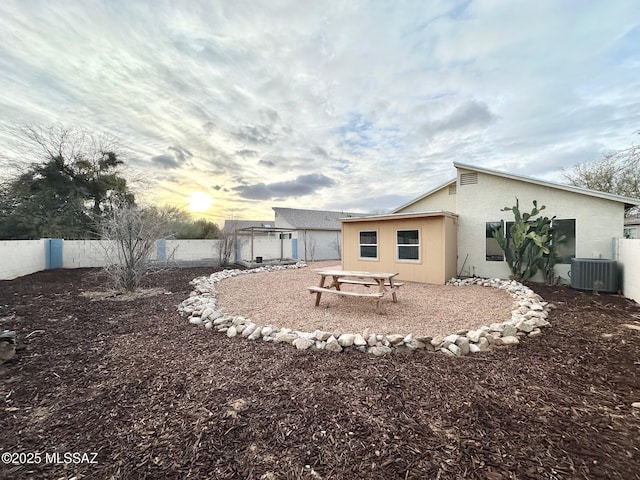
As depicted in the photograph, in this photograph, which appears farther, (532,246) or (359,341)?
(532,246)

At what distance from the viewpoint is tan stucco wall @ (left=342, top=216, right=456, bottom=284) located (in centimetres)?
812

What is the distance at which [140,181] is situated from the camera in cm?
1609

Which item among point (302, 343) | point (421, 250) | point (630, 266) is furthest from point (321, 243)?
point (302, 343)

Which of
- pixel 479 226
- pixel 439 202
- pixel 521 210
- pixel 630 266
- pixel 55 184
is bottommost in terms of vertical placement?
pixel 630 266

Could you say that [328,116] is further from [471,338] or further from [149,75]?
[471,338]

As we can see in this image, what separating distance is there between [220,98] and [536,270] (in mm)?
10432

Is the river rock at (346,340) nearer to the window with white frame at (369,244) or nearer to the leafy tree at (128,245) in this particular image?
the leafy tree at (128,245)

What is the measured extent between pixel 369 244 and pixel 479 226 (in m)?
3.66

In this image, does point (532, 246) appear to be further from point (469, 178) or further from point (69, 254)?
point (69, 254)

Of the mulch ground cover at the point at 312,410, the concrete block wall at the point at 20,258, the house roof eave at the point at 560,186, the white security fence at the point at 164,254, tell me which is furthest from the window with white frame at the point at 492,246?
the concrete block wall at the point at 20,258

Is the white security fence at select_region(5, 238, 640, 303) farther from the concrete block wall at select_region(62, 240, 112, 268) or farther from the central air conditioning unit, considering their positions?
the central air conditioning unit

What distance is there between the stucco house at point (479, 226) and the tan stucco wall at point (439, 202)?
4 cm

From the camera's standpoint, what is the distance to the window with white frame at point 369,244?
9695 millimetres

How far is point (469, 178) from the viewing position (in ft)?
29.5
